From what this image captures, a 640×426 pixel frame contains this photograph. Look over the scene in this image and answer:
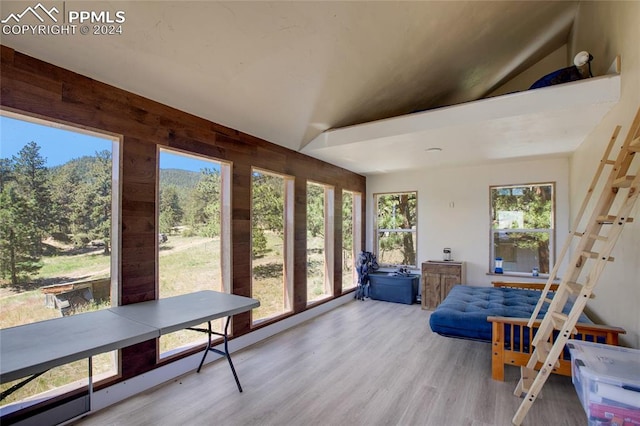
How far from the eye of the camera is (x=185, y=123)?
2965 millimetres

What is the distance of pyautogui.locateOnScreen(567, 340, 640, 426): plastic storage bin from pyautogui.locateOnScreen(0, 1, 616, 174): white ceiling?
2.05 m

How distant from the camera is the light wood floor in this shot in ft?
7.27

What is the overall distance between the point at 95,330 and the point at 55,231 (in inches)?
34.0

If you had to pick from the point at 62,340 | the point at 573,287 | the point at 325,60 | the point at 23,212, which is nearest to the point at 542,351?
the point at 573,287

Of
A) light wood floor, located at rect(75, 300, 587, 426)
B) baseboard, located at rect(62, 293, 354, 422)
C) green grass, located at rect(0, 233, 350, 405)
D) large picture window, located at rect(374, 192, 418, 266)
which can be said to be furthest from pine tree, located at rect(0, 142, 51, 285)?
large picture window, located at rect(374, 192, 418, 266)

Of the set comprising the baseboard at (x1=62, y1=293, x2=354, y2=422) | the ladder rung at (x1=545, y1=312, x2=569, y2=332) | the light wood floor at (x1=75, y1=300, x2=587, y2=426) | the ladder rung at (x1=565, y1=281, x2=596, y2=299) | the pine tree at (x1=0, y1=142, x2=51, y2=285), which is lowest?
the light wood floor at (x1=75, y1=300, x2=587, y2=426)

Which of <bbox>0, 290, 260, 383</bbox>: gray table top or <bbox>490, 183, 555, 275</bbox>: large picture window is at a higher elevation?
<bbox>490, 183, 555, 275</bbox>: large picture window

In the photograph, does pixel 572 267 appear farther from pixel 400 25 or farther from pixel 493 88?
pixel 493 88

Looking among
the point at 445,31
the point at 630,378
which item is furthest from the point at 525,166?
the point at 630,378

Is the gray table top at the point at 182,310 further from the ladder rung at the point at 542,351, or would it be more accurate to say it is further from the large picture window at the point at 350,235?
the large picture window at the point at 350,235

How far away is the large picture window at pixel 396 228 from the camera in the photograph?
598 cm

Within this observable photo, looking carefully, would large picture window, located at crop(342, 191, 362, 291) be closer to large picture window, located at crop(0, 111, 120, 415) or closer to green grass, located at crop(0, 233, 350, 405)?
green grass, located at crop(0, 233, 350, 405)

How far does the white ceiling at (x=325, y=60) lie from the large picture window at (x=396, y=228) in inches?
70.1

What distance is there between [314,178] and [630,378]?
12.7 feet
